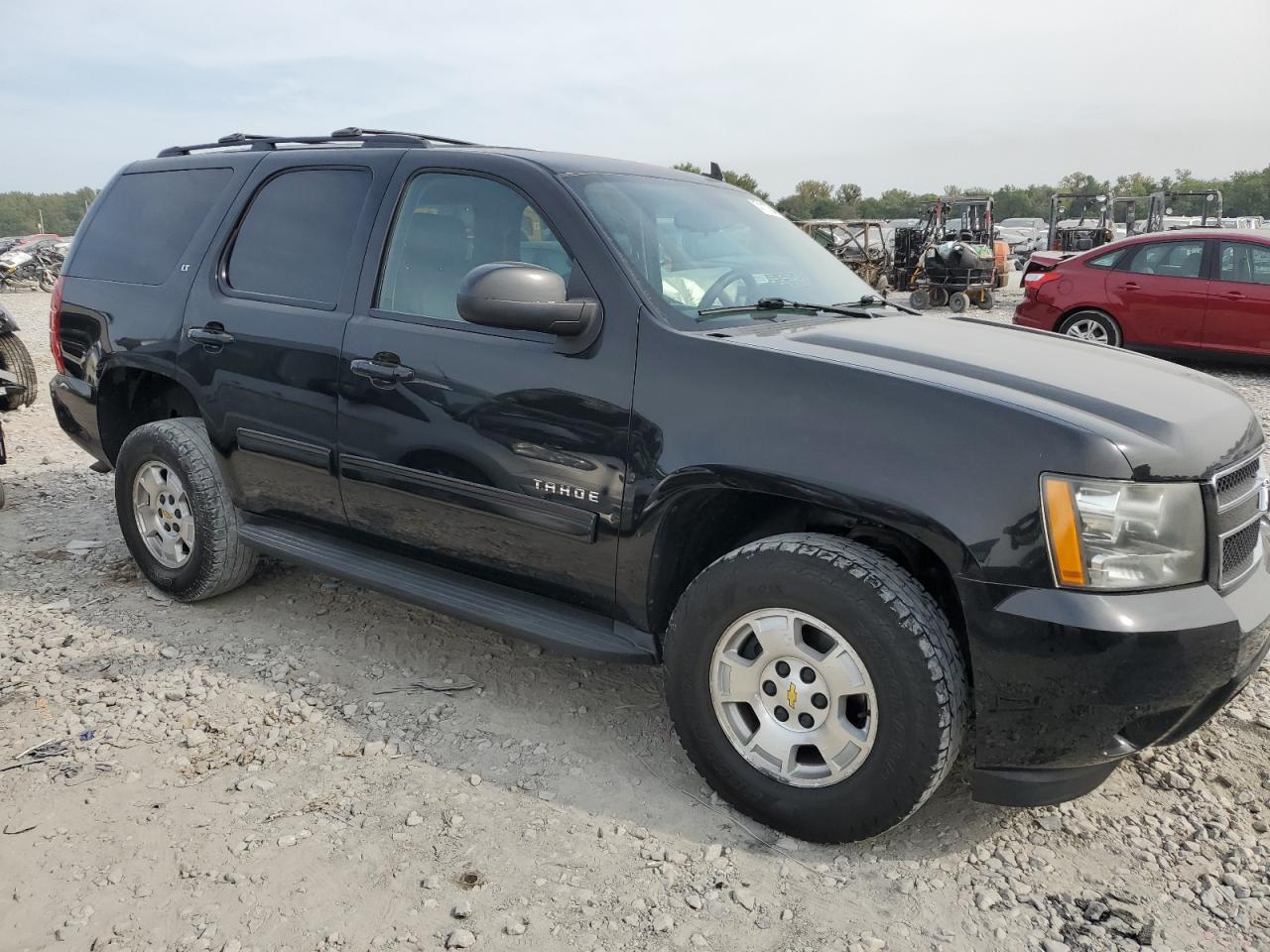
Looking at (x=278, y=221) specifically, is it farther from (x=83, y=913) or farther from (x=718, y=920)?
(x=718, y=920)

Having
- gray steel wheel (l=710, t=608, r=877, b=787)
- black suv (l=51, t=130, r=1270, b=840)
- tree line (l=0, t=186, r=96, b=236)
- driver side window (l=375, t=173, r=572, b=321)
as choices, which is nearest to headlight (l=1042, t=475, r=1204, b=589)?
black suv (l=51, t=130, r=1270, b=840)

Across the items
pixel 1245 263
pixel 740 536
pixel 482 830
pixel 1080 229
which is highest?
pixel 1080 229

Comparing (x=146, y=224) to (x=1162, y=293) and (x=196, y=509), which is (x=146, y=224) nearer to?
(x=196, y=509)

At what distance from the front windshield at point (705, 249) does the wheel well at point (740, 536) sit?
55cm

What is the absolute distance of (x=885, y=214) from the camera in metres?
73.3

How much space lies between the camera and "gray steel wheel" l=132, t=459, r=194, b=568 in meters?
4.07

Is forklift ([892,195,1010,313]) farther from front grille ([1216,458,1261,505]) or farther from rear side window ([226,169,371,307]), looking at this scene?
front grille ([1216,458,1261,505])

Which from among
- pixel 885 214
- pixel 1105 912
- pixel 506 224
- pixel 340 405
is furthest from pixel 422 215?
pixel 885 214

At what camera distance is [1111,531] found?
2184mm

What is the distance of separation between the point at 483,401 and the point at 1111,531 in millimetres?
1788

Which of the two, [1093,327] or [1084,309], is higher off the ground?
[1084,309]

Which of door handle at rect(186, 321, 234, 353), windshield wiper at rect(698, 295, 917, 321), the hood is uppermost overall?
windshield wiper at rect(698, 295, 917, 321)

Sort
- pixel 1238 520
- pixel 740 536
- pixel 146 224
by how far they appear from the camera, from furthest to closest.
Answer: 1. pixel 146 224
2. pixel 740 536
3. pixel 1238 520

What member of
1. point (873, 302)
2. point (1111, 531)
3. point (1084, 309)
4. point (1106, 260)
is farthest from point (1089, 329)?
point (1111, 531)
